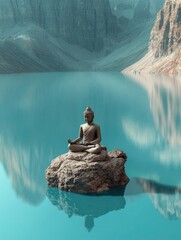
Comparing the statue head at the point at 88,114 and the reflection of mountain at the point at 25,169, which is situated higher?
the statue head at the point at 88,114

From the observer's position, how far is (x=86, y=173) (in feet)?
38.1

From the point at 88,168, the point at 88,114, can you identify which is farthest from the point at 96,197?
the point at 88,114

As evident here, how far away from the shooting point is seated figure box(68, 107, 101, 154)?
40.2ft

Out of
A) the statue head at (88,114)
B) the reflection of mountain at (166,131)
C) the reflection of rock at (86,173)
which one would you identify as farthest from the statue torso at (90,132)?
the reflection of mountain at (166,131)

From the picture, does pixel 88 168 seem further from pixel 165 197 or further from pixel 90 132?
pixel 165 197

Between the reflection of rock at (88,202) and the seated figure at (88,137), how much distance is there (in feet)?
4.68

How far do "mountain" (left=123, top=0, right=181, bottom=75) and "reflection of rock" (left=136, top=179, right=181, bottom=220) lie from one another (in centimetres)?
9143

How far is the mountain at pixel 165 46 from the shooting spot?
353ft

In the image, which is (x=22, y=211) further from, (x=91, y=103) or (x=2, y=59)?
(x=2, y=59)

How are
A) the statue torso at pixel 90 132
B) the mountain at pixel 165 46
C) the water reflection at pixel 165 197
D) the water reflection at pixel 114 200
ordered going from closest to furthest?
1. the water reflection at pixel 165 197
2. the water reflection at pixel 114 200
3. the statue torso at pixel 90 132
4. the mountain at pixel 165 46

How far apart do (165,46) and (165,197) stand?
113 m

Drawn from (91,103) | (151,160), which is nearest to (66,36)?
(91,103)

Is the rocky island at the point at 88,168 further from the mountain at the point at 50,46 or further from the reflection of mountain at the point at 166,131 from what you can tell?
the mountain at the point at 50,46

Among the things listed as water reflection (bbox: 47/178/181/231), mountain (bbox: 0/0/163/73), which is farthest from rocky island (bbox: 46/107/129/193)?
mountain (bbox: 0/0/163/73)
